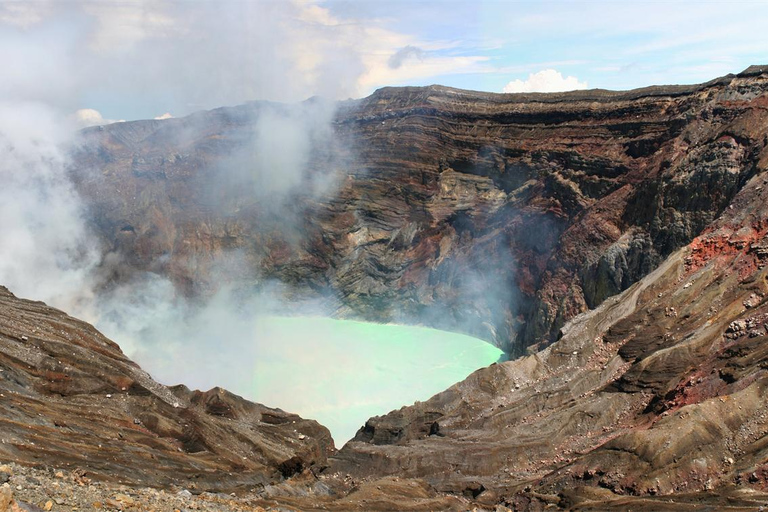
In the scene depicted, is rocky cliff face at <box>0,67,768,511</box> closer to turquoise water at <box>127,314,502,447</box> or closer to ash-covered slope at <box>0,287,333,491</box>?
ash-covered slope at <box>0,287,333,491</box>

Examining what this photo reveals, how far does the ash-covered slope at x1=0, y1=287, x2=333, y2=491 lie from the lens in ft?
50.1

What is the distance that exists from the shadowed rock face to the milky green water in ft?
7.63

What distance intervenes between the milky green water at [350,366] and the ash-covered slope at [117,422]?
5066mm

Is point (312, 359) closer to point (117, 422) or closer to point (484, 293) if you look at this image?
point (484, 293)

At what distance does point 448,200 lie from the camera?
42.9 metres

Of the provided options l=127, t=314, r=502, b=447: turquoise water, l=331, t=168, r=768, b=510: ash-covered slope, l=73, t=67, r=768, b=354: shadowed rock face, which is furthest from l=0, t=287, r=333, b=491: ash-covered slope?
l=73, t=67, r=768, b=354: shadowed rock face

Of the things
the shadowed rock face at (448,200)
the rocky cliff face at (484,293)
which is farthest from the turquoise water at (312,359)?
the rocky cliff face at (484,293)

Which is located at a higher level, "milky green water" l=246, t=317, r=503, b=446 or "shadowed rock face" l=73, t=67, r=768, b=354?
"shadowed rock face" l=73, t=67, r=768, b=354

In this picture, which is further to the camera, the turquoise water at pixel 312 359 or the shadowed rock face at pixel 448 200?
the shadowed rock face at pixel 448 200

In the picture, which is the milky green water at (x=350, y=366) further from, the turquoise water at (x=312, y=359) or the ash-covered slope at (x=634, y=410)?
the ash-covered slope at (x=634, y=410)

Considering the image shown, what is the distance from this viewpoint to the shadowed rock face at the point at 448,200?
98.6 ft

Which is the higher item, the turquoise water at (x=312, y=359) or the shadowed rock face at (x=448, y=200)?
the shadowed rock face at (x=448, y=200)

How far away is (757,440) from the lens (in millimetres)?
14648

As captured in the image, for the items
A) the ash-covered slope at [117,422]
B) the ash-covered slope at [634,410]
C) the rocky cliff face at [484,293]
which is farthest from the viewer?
the rocky cliff face at [484,293]
